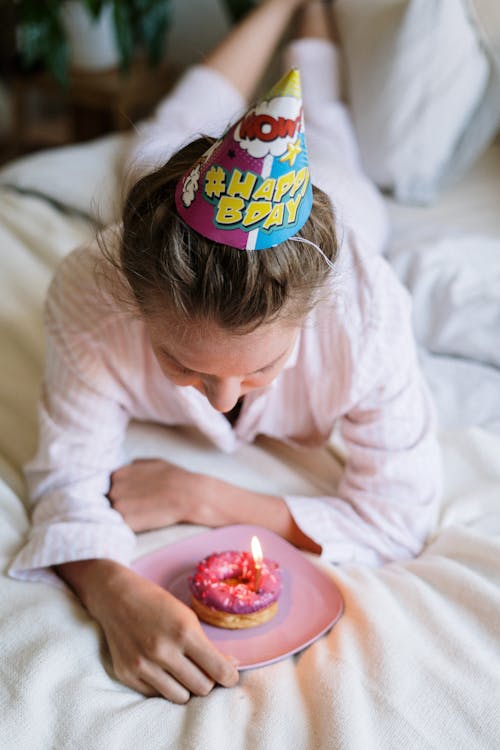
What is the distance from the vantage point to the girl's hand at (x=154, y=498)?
1127mm

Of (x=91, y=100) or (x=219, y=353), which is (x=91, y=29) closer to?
(x=91, y=100)

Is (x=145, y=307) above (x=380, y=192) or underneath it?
above

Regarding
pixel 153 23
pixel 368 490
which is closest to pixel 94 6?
pixel 153 23

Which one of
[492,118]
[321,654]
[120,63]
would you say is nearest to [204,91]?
[492,118]

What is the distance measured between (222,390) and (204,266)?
0.51 feet

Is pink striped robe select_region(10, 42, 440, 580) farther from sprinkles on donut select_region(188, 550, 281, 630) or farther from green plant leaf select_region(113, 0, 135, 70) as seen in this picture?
green plant leaf select_region(113, 0, 135, 70)

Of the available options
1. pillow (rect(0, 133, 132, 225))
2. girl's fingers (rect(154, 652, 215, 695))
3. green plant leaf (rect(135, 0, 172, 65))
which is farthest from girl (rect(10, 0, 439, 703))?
green plant leaf (rect(135, 0, 172, 65))

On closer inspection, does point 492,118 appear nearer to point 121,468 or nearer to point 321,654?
point 121,468

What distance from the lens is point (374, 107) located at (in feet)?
6.31

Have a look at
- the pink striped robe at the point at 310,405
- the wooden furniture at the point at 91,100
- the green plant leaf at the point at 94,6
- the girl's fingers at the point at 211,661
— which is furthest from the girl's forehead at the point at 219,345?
the green plant leaf at the point at 94,6

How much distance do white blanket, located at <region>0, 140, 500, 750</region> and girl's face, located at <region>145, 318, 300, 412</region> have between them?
293 millimetres

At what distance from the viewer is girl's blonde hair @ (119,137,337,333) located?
0.79 meters

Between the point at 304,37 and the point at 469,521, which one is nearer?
the point at 469,521

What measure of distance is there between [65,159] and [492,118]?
959mm
